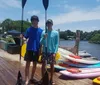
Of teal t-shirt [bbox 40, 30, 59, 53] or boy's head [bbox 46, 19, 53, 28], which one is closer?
boy's head [bbox 46, 19, 53, 28]

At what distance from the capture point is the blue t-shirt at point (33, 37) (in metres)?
6.81

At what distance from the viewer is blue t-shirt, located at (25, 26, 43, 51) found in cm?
681

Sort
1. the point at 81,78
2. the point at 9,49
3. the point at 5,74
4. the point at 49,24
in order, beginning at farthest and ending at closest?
the point at 9,49 → the point at 5,74 → the point at 81,78 → the point at 49,24

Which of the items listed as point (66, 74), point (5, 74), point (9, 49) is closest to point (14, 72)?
point (5, 74)

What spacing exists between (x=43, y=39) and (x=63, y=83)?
55.0 inches

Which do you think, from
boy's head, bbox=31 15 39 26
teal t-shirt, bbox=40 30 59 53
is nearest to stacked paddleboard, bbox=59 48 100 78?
teal t-shirt, bbox=40 30 59 53

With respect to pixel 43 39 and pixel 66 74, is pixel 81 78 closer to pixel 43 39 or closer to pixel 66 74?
pixel 66 74

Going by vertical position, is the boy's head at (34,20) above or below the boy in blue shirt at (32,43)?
above

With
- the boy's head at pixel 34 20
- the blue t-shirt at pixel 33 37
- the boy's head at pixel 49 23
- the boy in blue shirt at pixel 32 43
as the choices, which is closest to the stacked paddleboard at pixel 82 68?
the boy in blue shirt at pixel 32 43

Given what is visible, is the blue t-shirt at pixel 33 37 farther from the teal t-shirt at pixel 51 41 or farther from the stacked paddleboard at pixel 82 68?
the stacked paddleboard at pixel 82 68

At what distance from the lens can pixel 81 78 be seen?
307 inches

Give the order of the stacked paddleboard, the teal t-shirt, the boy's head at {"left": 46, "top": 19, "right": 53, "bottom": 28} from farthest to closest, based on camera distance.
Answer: the stacked paddleboard < the teal t-shirt < the boy's head at {"left": 46, "top": 19, "right": 53, "bottom": 28}

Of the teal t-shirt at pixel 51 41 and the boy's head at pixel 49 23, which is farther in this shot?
the teal t-shirt at pixel 51 41

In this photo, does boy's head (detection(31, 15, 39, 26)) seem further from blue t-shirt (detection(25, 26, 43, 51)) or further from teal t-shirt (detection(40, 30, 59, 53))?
teal t-shirt (detection(40, 30, 59, 53))
